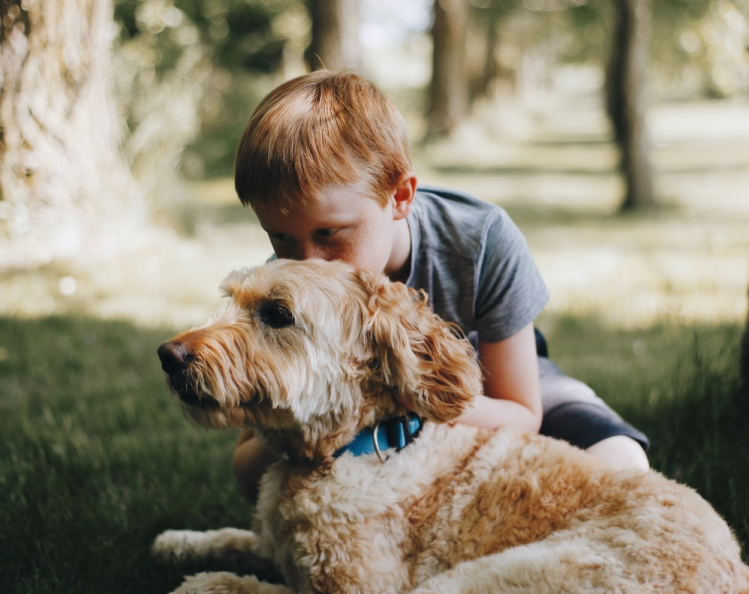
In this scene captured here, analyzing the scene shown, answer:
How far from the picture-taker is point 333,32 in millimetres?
8406

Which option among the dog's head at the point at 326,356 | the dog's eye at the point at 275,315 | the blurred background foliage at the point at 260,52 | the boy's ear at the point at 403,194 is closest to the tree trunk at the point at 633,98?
the blurred background foliage at the point at 260,52

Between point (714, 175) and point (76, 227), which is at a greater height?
point (76, 227)

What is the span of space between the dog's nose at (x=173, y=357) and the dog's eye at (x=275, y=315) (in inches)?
11.5

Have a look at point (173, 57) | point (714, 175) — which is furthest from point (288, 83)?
point (714, 175)

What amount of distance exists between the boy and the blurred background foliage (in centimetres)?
516

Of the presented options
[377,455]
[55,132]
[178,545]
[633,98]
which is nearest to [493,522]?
[377,455]

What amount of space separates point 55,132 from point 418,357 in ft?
16.9

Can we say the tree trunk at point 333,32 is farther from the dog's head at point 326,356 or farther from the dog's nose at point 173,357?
the dog's nose at point 173,357

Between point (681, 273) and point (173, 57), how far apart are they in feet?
31.3

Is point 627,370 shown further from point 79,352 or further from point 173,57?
point 173,57

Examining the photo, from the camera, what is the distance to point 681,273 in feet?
22.0

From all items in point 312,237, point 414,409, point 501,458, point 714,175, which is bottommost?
point 714,175

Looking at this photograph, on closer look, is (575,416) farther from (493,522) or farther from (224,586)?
(224,586)

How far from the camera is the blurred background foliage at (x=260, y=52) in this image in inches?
339
